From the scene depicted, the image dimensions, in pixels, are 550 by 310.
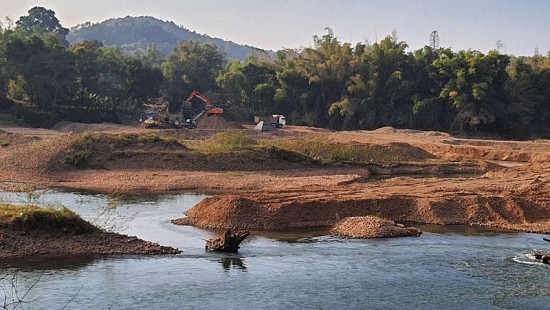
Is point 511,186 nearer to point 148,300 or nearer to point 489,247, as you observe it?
point 489,247

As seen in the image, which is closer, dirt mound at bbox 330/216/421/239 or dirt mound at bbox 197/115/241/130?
dirt mound at bbox 330/216/421/239

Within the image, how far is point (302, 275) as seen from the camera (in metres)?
23.4

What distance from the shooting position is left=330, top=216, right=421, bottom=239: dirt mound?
1188 inches

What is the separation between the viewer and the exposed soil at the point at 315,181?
108 feet

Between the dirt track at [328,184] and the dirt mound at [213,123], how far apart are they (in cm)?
1244

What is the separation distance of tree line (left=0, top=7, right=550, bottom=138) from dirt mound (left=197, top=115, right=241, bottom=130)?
38.1 ft

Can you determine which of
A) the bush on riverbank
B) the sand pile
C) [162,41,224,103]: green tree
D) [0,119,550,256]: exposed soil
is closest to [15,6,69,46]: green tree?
[162,41,224,103]: green tree

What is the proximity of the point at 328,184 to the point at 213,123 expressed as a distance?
41266 mm

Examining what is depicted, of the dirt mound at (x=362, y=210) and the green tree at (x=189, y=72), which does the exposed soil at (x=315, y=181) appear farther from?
the green tree at (x=189, y=72)

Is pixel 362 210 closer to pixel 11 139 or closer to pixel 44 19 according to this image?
pixel 11 139

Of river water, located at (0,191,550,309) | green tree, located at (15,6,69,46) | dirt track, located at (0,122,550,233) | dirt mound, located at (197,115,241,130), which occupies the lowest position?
river water, located at (0,191,550,309)

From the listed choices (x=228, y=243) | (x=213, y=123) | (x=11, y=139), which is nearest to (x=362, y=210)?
(x=228, y=243)

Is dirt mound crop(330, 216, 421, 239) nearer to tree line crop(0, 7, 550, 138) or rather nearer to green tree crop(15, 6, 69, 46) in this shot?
tree line crop(0, 7, 550, 138)

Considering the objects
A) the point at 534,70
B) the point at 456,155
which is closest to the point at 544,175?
the point at 456,155
